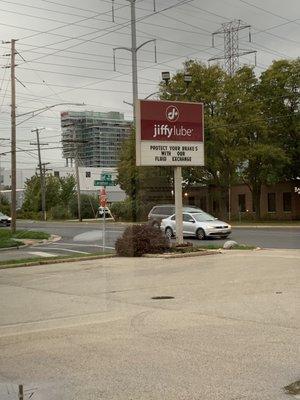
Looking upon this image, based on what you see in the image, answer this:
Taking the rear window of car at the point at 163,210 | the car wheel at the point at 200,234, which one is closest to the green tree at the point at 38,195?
the rear window of car at the point at 163,210

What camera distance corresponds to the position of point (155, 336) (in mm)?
8539

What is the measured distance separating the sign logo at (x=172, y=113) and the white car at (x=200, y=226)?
9.31 meters

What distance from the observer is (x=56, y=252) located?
27047 millimetres

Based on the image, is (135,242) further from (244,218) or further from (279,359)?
(244,218)

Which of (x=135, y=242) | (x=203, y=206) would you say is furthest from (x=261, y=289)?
(x=203, y=206)

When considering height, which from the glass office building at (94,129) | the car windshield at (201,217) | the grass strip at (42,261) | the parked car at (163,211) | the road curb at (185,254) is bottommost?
the grass strip at (42,261)

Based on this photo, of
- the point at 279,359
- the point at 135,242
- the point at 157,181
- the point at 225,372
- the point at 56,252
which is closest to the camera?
the point at 225,372

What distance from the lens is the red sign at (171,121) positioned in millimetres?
22781

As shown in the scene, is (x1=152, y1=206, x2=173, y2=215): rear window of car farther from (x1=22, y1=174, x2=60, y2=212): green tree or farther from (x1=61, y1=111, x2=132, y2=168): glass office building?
(x1=22, y1=174, x2=60, y2=212): green tree

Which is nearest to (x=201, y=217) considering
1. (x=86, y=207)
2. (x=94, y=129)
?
(x=94, y=129)

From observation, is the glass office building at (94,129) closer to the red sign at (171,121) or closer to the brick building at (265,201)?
the brick building at (265,201)

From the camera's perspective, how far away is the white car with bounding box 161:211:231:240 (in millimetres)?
32100

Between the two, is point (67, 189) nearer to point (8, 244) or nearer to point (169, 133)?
point (8, 244)

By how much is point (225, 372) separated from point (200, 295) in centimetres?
578
